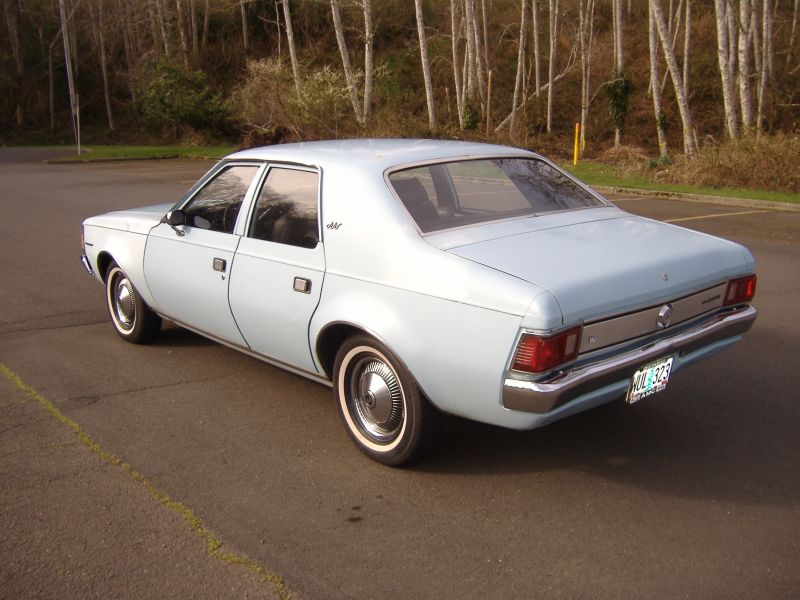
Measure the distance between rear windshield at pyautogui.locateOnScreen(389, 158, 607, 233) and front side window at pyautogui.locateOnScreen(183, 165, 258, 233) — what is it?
1162 millimetres

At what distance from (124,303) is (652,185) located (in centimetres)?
1467

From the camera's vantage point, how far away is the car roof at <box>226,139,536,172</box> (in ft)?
15.2

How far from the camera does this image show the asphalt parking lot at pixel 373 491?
3246 millimetres

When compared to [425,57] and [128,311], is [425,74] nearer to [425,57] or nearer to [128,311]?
[425,57]

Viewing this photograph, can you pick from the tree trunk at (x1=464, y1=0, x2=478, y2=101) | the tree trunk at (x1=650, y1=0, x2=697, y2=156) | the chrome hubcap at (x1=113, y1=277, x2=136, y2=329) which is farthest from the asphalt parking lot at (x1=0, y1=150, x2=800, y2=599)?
the tree trunk at (x1=464, y1=0, x2=478, y2=101)

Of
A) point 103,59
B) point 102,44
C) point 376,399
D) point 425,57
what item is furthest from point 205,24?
point 376,399

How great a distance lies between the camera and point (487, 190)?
5.09 m

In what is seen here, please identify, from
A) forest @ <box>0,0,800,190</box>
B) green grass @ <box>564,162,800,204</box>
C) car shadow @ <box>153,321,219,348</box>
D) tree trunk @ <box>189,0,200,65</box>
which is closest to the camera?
car shadow @ <box>153,321,219,348</box>

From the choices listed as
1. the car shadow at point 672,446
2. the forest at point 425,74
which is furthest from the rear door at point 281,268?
the forest at point 425,74

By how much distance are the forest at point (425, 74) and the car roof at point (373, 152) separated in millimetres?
13640

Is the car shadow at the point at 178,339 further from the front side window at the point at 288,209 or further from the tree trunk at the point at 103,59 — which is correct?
the tree trunk at the point at 103,59

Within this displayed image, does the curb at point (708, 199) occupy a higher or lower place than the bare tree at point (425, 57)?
lower

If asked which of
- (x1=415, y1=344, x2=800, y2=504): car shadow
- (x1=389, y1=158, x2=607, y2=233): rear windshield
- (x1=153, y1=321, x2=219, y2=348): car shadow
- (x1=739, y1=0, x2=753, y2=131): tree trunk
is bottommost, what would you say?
(x1=415, y1=344, x2=800, y2=504): car shadow

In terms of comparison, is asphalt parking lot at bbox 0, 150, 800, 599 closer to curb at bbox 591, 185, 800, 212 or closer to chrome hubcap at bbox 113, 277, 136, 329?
chrome hubcap at bbox 113, 277, 136, 329
